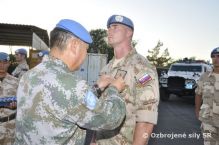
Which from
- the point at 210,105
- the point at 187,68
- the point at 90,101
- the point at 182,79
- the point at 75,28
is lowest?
the point at 182,79

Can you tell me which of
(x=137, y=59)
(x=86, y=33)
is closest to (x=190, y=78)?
(x=137, y=59)

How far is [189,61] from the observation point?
18172 mm

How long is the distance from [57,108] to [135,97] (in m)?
1.11

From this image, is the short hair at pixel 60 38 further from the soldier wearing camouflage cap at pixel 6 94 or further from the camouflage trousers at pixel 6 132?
the camouflage trousers at pixel 6 132

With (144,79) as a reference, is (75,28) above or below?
above

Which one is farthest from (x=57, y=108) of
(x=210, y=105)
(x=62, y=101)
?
(x=210, y=105)

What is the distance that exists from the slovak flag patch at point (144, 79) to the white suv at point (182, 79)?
13.5 m

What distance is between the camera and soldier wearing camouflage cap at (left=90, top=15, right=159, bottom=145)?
9.53ft

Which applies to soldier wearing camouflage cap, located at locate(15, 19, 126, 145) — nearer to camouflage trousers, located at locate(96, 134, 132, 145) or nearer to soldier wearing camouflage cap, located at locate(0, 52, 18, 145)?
camouflage trousers, located at locate(96, 134, 132, 145)

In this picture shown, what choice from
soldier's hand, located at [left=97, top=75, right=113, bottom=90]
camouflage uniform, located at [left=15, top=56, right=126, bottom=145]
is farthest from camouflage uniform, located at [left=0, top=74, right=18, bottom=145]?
camouflage uniform, located at [left=15, top=56, right=126, bottom=145]

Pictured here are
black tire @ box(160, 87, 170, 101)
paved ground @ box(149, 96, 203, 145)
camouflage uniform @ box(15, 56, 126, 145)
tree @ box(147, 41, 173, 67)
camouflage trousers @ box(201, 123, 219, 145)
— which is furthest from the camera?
tree @ box(147, 41, 173, 67)

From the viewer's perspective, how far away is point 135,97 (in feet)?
9.87

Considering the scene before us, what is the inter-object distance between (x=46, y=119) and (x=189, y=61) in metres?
16.8

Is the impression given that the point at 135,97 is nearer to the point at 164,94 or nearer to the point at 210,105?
the point at 210,105
